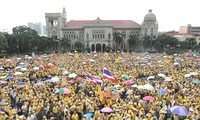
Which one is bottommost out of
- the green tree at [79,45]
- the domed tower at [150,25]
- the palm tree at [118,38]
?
the green tree at [79,45]

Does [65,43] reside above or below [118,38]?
below

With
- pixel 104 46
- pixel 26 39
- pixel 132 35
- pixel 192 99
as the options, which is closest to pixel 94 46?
pixel 104 46

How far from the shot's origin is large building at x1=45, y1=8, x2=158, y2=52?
2616 inches

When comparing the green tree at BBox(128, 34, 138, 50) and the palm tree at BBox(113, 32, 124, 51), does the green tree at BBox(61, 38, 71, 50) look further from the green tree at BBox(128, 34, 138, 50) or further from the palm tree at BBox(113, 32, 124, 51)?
the green tree at BBox(128, 34, 138, 50)

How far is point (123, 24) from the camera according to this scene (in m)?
71.1

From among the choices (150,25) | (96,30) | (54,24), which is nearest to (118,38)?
(96,30)

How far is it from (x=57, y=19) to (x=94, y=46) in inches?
566

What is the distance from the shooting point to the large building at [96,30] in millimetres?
66438

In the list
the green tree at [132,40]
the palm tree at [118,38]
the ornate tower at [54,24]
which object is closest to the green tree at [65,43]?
the ornate tower at [54,24]

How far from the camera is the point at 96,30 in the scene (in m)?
66.6

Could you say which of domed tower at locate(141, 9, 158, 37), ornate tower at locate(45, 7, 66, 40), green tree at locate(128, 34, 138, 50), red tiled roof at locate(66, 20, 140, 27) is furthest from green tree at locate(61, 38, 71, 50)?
domed tower at locate(141, 9, 158, 37)

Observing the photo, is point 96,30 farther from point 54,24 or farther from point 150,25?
point 150,25

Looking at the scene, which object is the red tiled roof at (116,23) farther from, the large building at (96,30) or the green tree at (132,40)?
the green tree at (132,40)

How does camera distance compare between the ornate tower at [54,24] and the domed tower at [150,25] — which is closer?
the domed tower at [150,25]
